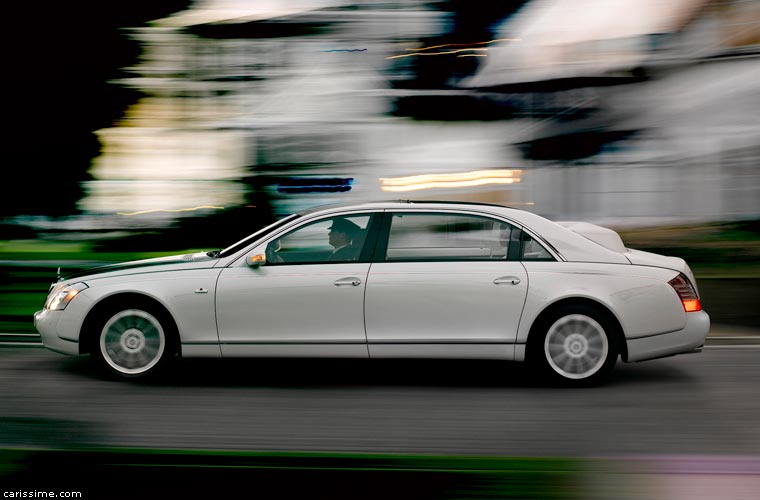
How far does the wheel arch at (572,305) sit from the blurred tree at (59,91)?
8.51m

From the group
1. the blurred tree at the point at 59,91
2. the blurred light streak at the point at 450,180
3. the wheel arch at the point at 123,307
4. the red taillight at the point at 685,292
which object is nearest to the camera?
the red taillight at the point at 685,292

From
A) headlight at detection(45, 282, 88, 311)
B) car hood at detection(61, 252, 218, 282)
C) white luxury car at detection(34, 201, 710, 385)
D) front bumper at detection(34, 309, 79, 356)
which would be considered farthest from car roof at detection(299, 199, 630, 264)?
front bumper at detection(34, 309, 79, 356)

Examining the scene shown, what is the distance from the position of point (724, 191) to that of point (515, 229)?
706 cm

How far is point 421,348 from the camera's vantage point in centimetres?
655

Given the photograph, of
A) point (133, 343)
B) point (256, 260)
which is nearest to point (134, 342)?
point (133, 343)

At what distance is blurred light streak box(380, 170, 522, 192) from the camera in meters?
13.0

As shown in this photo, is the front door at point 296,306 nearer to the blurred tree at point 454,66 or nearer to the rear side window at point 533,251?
the rear side window at point 533,251

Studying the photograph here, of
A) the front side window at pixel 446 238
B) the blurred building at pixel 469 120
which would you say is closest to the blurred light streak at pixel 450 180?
the blurred building at pixel 469 120

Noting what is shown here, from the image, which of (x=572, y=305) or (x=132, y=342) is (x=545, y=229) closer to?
(x=572, y=305)

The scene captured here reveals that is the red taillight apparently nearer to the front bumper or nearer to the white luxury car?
the white luxury car

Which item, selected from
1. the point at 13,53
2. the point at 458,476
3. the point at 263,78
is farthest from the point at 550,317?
the point at 13,53

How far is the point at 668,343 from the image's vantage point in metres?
6.60

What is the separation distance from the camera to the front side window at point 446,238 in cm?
670

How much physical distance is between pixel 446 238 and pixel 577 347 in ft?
3.86
